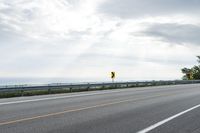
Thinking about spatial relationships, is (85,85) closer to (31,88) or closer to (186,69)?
(31,88)

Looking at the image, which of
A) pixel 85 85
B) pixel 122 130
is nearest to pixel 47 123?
pixel 122 130

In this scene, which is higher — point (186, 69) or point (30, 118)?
point (186, 69)

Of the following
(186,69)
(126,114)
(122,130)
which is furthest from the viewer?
(186,69)

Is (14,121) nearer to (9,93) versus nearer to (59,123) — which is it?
(59,123)

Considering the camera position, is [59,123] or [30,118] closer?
[59,123]

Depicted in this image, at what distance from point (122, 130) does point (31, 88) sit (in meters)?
19.2

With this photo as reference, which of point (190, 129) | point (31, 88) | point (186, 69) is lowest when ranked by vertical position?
point (190, 129)

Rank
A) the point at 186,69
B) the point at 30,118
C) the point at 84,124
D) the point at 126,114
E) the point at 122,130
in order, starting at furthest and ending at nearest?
the point at 186,69 → the point at 126,114 → the point at 30,118 → the point at 84,124 → the point at 122,130

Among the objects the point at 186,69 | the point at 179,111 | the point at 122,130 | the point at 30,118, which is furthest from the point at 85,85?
the point at 186,69

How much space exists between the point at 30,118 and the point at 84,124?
2145 mm

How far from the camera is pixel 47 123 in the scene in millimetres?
12375

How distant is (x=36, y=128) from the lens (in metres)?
11.3

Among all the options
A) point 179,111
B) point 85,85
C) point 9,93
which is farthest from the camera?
point 85,85

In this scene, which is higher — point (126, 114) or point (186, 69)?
point (186, 69)
